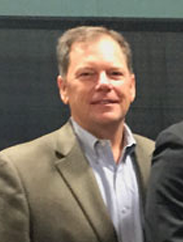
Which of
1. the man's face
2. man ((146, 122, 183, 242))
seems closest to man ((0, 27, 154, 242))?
the man's face

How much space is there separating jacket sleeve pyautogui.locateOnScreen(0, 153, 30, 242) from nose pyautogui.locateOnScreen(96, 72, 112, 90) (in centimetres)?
30

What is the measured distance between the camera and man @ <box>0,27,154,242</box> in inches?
47.0

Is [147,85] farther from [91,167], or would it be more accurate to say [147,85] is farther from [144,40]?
[91,167]

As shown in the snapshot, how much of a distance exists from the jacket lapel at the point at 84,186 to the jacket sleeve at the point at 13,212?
0.11 meters

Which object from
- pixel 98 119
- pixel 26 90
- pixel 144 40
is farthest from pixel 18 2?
pixel 98 119

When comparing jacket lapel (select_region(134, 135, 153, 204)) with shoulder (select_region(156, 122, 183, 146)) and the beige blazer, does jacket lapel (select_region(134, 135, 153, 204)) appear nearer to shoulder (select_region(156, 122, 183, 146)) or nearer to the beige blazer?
the beige blazer

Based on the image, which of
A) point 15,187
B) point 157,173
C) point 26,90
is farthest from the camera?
point 26,90

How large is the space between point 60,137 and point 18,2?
1.15m

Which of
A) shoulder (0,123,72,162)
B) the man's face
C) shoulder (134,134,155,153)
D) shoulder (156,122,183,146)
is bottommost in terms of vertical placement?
shoulder (134,134,155,153)

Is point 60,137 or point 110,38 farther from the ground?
point 110,38

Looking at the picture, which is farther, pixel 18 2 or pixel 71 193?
pixel 18 2

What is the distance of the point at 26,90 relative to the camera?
7.22 ft

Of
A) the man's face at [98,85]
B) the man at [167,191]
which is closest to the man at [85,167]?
the man's face at [98,85]

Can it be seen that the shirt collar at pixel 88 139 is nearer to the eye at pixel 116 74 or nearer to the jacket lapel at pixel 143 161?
the jacket lapel at pixel 143 161
